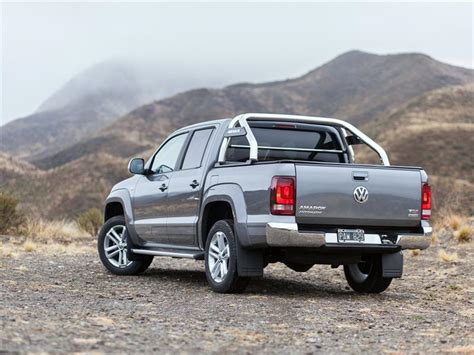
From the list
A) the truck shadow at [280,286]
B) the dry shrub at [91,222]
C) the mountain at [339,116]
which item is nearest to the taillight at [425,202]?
the truck shadow at [280,286]

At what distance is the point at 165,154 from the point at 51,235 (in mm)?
8908

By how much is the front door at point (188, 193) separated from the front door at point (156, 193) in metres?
0.18

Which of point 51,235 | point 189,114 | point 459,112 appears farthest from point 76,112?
point 51,235

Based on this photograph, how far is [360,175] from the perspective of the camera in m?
7.87

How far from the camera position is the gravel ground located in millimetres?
5309

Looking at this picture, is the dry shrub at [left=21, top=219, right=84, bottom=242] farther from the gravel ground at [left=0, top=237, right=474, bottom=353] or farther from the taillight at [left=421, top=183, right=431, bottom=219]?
the taillight at [left=421, top=183, right=431, bottom=219]

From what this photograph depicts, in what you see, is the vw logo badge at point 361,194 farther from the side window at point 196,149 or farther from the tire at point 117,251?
the tire at point 117,251

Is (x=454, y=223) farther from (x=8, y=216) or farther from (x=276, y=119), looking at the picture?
(x=8, y=216)

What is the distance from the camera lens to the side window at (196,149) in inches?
364

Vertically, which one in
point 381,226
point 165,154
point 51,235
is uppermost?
point 165,154

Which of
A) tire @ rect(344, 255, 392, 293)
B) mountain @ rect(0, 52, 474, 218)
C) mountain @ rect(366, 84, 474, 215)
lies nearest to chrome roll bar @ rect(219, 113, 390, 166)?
tire @ rect(344, 255, 392, 293)

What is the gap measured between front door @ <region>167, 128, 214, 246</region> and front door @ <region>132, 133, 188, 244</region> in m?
0.18

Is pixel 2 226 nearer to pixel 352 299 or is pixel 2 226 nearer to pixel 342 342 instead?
pixel 352 299

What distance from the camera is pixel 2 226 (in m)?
17.9
